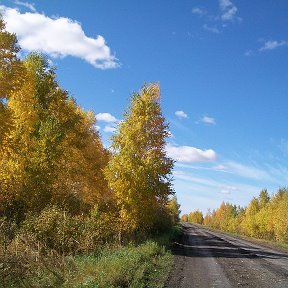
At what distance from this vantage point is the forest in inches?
807

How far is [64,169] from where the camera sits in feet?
108

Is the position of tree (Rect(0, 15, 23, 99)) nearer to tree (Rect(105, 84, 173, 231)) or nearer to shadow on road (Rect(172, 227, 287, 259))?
tree (Rect(105, 84, 173, 231))

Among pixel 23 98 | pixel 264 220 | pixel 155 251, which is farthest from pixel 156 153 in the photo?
pixel 264 220

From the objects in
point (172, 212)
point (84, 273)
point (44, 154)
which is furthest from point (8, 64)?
point (172, 212)

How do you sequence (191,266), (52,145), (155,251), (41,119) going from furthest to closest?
(41,119), (52,145), (155,251), (191,266)

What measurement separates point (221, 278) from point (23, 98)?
20.4 metres

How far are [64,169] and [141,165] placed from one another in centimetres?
778

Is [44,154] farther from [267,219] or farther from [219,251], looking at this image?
[267,219]

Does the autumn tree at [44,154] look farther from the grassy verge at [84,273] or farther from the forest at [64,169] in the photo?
the grassy verge at [84,273]

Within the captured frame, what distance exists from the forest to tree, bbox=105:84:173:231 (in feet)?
0.21

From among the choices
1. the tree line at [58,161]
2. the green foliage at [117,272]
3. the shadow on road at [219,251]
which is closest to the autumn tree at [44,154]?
the tree line at [58,161]

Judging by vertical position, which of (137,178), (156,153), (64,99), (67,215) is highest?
(64,99)

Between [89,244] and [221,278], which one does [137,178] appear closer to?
[89,244]

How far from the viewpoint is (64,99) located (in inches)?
1403
